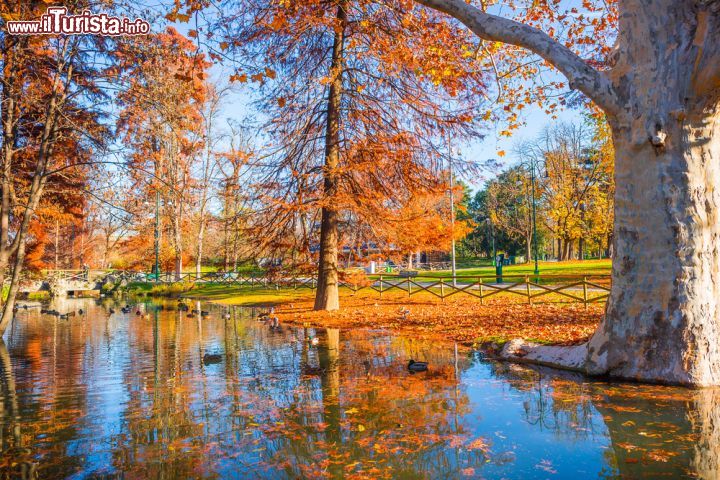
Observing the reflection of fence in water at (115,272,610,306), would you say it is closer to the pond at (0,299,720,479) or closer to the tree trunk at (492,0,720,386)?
the tree trunk at (492,0,720,386)

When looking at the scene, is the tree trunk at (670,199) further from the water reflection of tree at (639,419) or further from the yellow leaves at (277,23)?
the yellow leaves at (277,23)

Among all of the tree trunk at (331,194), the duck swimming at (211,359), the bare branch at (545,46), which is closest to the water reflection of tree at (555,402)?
the bare branch at (545,46)

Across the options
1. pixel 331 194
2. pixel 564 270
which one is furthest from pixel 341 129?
pixel 564 270

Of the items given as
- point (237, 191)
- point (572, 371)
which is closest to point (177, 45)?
point (237, 191)

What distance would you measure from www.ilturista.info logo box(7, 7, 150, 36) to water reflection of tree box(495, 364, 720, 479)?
1009 centimetres

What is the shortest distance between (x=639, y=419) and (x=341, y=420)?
3.31 m

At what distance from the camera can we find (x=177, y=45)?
32.1 ft

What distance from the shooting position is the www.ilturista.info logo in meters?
10.1

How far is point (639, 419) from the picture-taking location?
5.40 metres

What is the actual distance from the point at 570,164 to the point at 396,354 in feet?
143

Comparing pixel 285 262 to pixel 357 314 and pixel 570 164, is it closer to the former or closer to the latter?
pixel 357 314

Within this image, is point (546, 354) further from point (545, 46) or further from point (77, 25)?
point (77, 25)

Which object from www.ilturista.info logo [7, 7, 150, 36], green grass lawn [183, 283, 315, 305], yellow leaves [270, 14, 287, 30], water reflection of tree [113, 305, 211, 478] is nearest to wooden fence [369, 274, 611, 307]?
green grass lawn [183, 283, 315, 305]

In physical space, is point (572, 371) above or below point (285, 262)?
below
